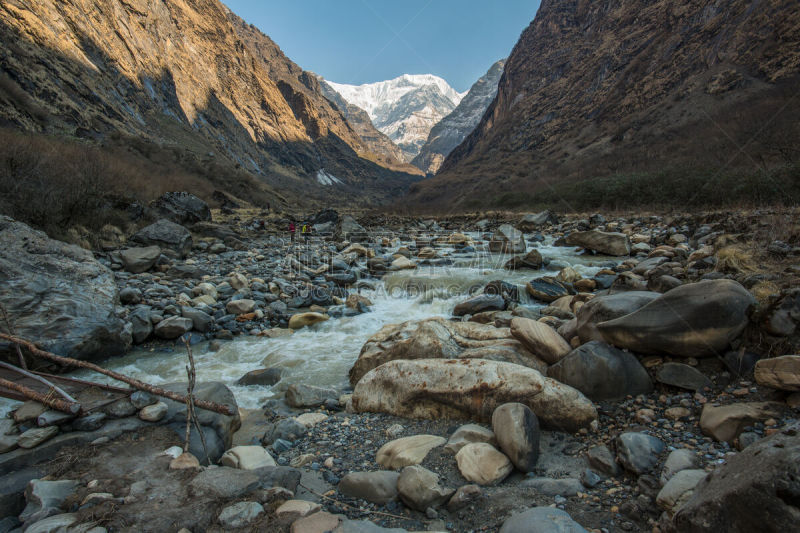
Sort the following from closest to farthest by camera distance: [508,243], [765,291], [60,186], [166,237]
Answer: [765,291] → [60,186] → [166,237] → [508,243]

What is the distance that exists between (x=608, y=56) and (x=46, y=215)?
240 ft

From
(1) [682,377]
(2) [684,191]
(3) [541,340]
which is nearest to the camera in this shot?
(1) [682,377]

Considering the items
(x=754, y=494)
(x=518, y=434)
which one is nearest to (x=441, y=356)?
(x=518, y=434)

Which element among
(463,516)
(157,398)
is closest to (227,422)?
(157,398)

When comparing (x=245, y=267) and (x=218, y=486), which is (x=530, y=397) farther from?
(x=245, y=267)

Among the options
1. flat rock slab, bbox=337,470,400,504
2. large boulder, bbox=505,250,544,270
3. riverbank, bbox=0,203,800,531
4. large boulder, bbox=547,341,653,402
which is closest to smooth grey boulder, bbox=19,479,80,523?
riverbank, bbox=0,203,800,531

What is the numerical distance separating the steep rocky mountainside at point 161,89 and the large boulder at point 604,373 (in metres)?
22.0

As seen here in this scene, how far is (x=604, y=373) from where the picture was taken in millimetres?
3014

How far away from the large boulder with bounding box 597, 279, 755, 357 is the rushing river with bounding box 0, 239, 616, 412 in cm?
328

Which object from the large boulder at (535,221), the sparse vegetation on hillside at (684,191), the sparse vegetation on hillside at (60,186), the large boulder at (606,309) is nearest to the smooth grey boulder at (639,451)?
the large boulder at (606,309)

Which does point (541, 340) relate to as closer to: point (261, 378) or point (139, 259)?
point (261, 378)

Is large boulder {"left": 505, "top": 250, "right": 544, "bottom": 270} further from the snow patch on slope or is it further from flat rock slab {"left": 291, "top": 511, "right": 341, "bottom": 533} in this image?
the snow patch on slope

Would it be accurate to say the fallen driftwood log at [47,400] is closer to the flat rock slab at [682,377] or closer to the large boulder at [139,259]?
Answer: the flat rock slab at [682,377]

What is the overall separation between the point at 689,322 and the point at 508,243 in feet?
34.2
